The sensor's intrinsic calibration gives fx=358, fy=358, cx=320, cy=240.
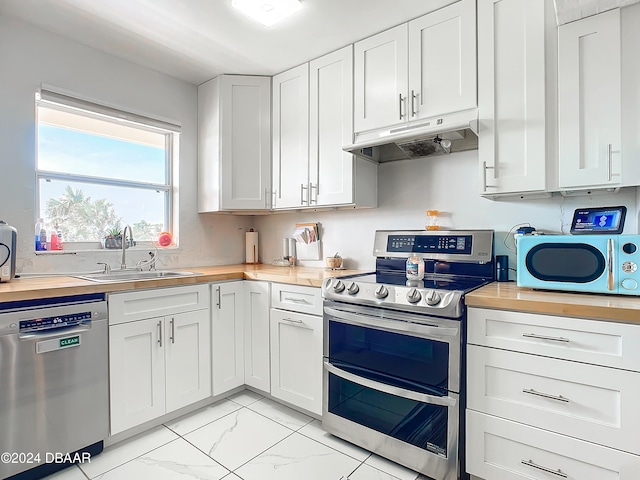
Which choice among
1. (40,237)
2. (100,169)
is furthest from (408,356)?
(100,169)

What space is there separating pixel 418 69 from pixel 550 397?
5.73 feet

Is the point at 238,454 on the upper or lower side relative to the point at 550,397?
lower

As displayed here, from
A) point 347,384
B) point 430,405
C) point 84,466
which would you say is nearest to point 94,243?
point 84,466

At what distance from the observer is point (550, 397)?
1.40 metres

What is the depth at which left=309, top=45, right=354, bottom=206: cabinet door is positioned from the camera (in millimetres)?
2357

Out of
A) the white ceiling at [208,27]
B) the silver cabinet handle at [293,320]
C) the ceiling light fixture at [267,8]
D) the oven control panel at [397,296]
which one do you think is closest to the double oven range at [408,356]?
the oven control panel at [397,296]

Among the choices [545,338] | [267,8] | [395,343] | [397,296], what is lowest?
[395,343]

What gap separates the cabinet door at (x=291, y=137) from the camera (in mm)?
2613

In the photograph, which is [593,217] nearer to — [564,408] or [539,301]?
[539,301]

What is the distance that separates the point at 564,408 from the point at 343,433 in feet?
3.56

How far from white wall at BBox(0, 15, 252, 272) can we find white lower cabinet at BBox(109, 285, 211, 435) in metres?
0.66

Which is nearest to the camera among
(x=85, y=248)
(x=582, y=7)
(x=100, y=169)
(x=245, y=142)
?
(x=582, y=7)

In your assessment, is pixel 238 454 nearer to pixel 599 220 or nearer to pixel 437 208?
pixel 437 208

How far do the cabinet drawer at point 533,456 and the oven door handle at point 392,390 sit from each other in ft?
0.38
